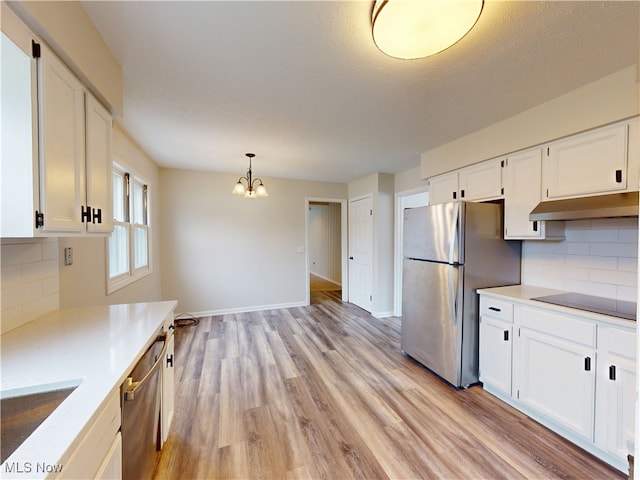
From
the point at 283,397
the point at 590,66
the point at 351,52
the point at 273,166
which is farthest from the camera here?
the point at 273,166

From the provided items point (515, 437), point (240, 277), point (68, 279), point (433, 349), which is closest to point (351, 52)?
point (68, 279)

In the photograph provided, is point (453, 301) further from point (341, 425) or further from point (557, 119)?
point (557, 119)

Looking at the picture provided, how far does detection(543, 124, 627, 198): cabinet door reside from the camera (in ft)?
5.53

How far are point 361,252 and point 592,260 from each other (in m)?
3.07

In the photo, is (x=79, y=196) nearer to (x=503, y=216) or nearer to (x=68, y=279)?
(x=68, y=279)

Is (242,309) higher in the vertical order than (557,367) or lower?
lower

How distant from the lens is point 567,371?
169 cm

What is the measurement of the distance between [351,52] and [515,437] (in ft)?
8.85

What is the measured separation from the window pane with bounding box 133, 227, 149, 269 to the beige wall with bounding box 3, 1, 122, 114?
2055 millimetres

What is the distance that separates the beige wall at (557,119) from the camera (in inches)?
64.3

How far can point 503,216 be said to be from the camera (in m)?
2.40

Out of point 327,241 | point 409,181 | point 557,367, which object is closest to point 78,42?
point 557,367

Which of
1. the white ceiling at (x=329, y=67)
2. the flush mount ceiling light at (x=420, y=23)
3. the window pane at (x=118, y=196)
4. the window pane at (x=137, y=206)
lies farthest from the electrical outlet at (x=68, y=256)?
the flush mount ceiling light at (x=420, y=23)

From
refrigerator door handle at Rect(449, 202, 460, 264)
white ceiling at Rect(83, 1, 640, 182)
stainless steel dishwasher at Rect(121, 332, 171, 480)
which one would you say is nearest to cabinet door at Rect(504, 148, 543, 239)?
white ceiling at Rect(83, 1, 640, 182)
